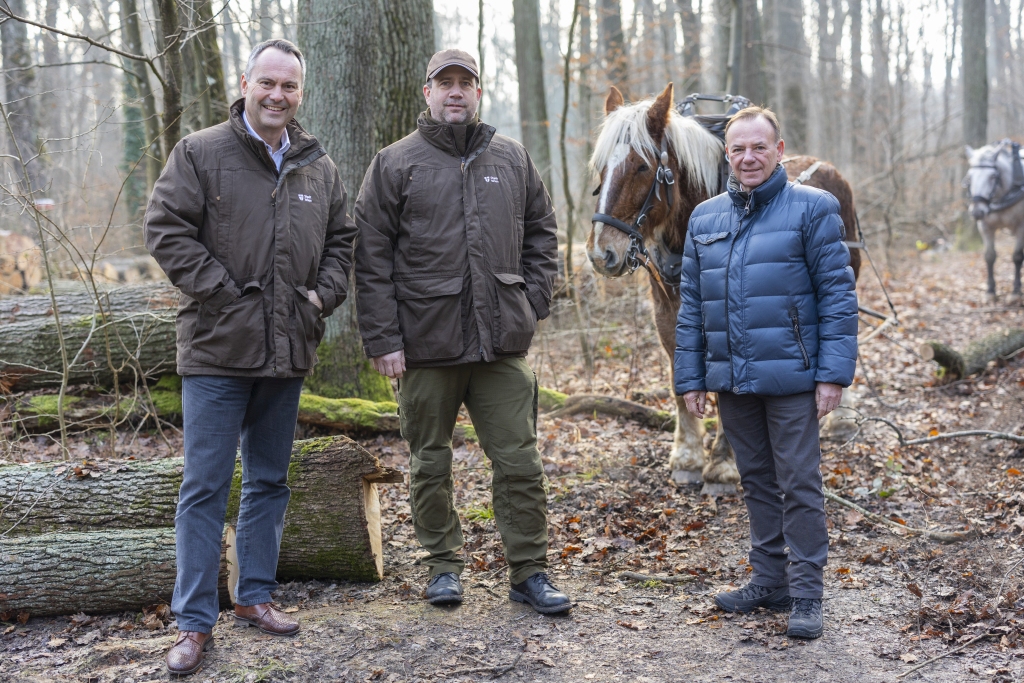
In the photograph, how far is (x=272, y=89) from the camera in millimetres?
3297

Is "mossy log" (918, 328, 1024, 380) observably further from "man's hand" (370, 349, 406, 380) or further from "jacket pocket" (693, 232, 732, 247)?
"man's hand" (370, 349, 406, 380)

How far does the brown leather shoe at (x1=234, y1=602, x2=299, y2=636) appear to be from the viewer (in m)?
3.54

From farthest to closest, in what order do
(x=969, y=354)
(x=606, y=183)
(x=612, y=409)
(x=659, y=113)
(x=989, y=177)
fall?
(x=989, y=177) < (x=969, y=354) < (x=612, y=409) < (x=659, y=113) < (x=606, y=183)

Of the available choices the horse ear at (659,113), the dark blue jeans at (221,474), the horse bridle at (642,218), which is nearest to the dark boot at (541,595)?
the dark blue jeans at (221,474)

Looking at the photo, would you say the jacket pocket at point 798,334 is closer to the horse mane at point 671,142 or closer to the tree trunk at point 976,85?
the horse mane at point 671,142

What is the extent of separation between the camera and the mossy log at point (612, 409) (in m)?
6.77

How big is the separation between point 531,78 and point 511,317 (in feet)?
29.2

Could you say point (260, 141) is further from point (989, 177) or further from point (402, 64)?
point (989, 177)

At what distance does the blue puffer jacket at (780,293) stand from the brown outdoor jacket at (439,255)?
0.94 m

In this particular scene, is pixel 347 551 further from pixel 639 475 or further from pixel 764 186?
pixel 764 186

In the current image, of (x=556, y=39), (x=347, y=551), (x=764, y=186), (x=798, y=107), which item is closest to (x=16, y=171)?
(x=347, y=551)

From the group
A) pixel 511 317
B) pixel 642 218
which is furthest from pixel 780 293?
pixel 642 218

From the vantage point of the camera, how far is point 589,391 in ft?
25.4

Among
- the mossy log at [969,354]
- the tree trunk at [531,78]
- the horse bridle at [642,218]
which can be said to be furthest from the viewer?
the tree trunk at [531,78]
